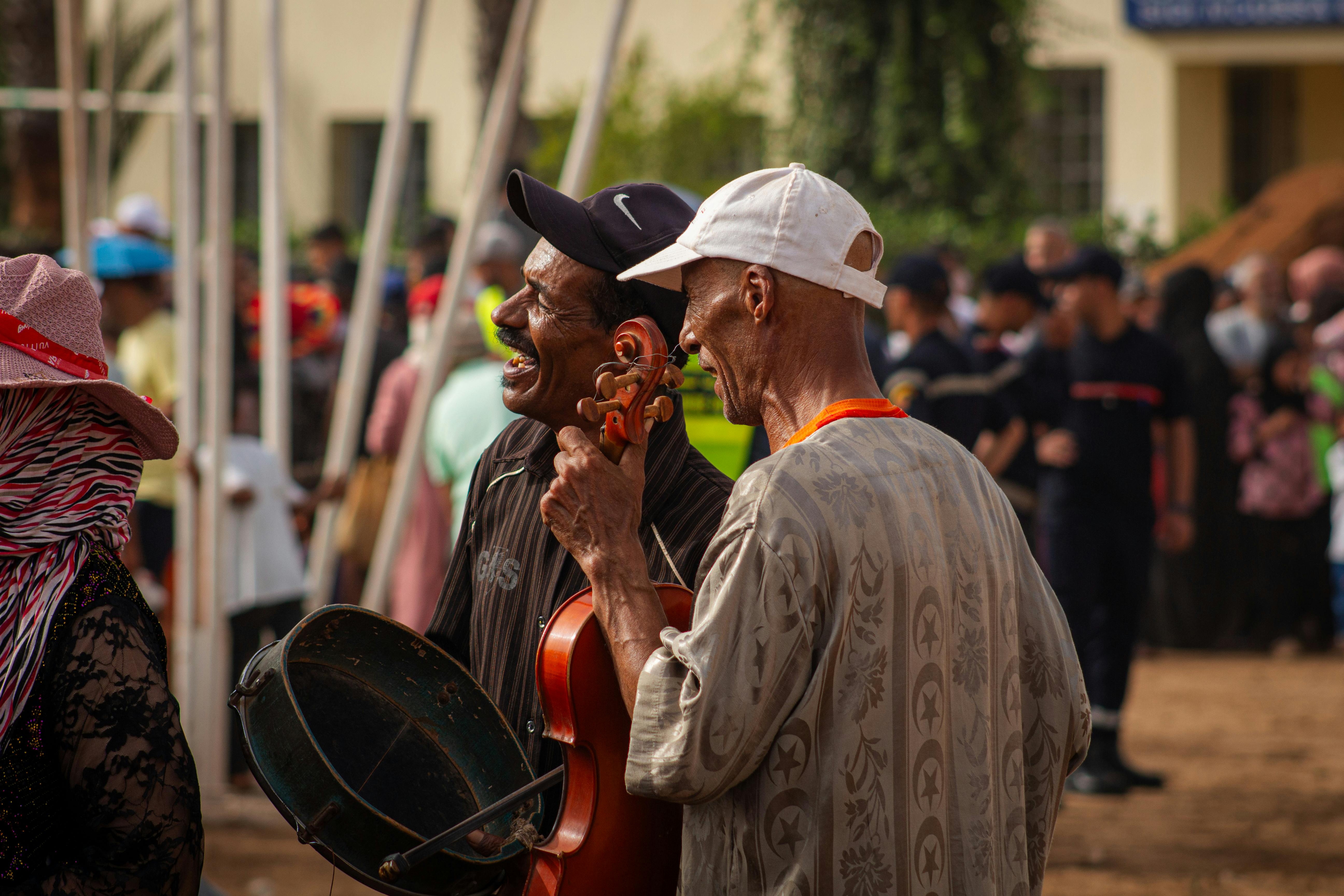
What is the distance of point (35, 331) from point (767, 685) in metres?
1.11

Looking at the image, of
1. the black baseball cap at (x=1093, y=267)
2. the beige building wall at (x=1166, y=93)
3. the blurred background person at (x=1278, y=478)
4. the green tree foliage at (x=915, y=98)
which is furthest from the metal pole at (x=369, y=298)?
the beige building wall at (x=1166, y=93)

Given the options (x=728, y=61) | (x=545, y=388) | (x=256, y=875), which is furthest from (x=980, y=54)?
(x=545, y=388)

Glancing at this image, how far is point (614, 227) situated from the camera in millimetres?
2439

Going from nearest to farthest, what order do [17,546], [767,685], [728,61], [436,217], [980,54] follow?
[767,685]
[17,546]
[436,217]
[980,54]
[728,61]

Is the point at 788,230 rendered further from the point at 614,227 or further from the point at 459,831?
the point at 459,831

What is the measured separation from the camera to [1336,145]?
23.0 m

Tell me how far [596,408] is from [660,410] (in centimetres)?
9

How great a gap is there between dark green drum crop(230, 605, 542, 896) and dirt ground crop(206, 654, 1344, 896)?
2.95 m

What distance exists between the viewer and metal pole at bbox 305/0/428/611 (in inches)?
218

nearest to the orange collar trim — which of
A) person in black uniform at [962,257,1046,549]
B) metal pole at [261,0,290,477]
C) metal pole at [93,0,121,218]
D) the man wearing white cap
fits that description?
the man wearing white cap

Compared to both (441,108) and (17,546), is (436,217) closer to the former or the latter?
(17,546)

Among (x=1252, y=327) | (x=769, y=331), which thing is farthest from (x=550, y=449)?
(x=1252, y=327)

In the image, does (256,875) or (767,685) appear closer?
(767,685)

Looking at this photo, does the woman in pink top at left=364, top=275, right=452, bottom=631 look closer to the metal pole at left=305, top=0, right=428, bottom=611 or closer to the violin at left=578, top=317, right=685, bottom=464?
the metal pole at left=305, top=0, right=428, bottom=611
